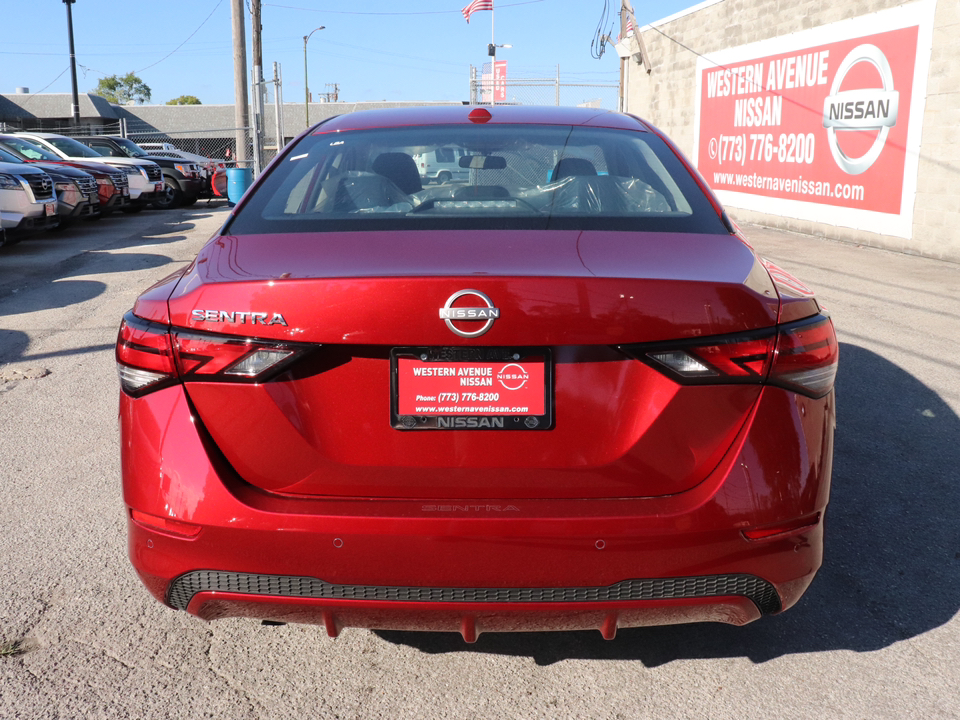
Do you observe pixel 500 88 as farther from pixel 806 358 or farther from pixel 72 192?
pixel 806 358

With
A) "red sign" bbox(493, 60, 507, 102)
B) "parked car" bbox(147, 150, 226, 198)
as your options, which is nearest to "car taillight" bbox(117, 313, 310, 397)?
"parked car" bbox(147, 150, 226, 198)

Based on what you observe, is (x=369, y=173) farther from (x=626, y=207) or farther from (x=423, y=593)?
(x=423, y=593)

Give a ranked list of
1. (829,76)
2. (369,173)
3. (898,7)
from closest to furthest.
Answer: (369,173)
(898,7)
(829,76)

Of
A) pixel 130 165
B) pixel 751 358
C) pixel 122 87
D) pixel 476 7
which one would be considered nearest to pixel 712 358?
pixel 751 358

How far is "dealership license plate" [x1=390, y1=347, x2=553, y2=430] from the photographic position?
2.03 m

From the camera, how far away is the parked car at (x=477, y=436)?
6.61 feet

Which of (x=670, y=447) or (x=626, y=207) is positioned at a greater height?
(x=626, y=207)

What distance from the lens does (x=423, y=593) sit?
6.88ft

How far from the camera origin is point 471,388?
2.04 m

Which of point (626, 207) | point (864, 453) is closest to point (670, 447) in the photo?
point (626, 207)

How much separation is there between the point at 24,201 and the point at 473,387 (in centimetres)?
1169

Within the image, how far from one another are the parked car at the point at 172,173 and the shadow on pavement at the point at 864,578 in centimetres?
1835

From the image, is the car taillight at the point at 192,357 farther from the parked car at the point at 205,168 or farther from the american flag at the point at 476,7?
the american flag at the point at 476,7

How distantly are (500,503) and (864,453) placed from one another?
290 centimetres
